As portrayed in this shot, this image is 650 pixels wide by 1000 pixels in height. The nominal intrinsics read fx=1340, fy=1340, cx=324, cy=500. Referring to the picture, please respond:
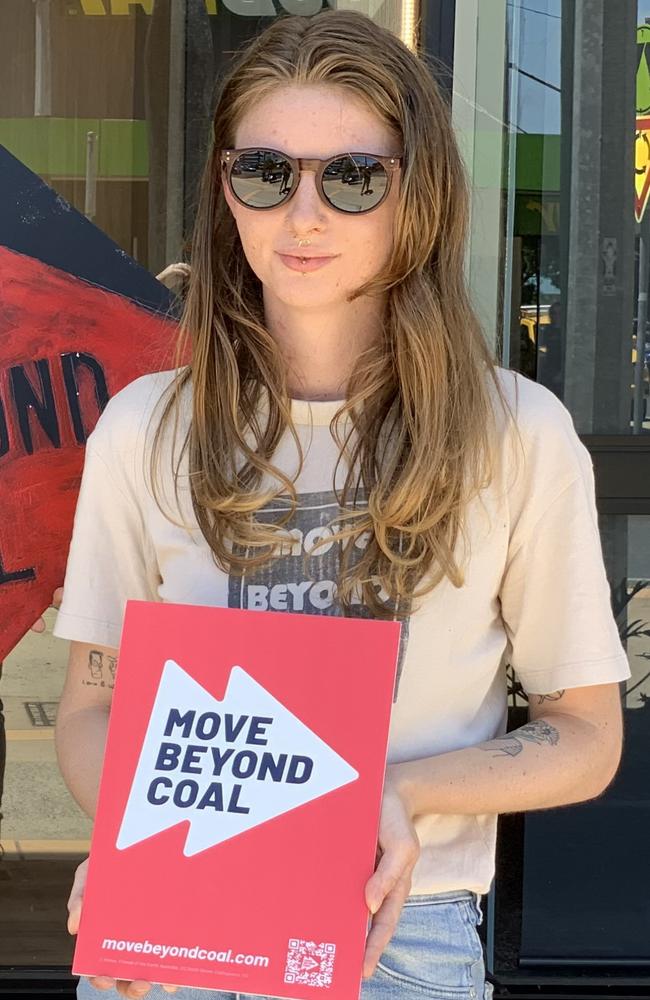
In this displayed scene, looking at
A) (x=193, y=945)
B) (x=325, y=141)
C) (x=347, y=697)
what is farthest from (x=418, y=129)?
(x=193, y=945)

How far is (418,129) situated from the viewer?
1.50 m

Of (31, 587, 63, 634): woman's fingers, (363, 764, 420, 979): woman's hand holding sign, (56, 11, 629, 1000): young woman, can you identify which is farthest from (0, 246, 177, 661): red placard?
(363, 764, 420, 979): woman's hand holding sign

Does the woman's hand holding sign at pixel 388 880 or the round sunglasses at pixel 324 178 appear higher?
the round sunglasses at pixel 324 178

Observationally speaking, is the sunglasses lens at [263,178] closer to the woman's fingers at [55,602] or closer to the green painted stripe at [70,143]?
the woman's fingers at [55,602]

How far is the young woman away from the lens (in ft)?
4.75

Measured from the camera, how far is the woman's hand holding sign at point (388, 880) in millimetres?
1219

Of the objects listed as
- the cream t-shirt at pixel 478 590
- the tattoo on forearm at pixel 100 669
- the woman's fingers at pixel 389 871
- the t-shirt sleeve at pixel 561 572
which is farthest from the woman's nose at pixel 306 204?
the woman's fingers at pixel 389 871

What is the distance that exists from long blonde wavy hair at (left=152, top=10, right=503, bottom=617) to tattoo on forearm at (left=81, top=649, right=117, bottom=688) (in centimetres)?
20

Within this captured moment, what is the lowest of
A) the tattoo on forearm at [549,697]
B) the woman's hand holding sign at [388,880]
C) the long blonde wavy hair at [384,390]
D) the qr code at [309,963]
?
the qr code at [309,963]

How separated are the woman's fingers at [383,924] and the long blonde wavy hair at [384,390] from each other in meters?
0.32

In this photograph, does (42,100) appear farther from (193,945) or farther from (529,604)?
(193,945)

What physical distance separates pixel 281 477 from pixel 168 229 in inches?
64.1

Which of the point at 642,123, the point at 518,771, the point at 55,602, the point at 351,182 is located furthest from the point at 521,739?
the point at 642,123

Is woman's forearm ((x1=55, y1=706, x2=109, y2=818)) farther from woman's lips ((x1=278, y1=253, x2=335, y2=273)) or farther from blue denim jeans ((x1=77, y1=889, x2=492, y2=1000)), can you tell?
woman's lips ((x1=278, y1=253, x2=335, y2=273))
